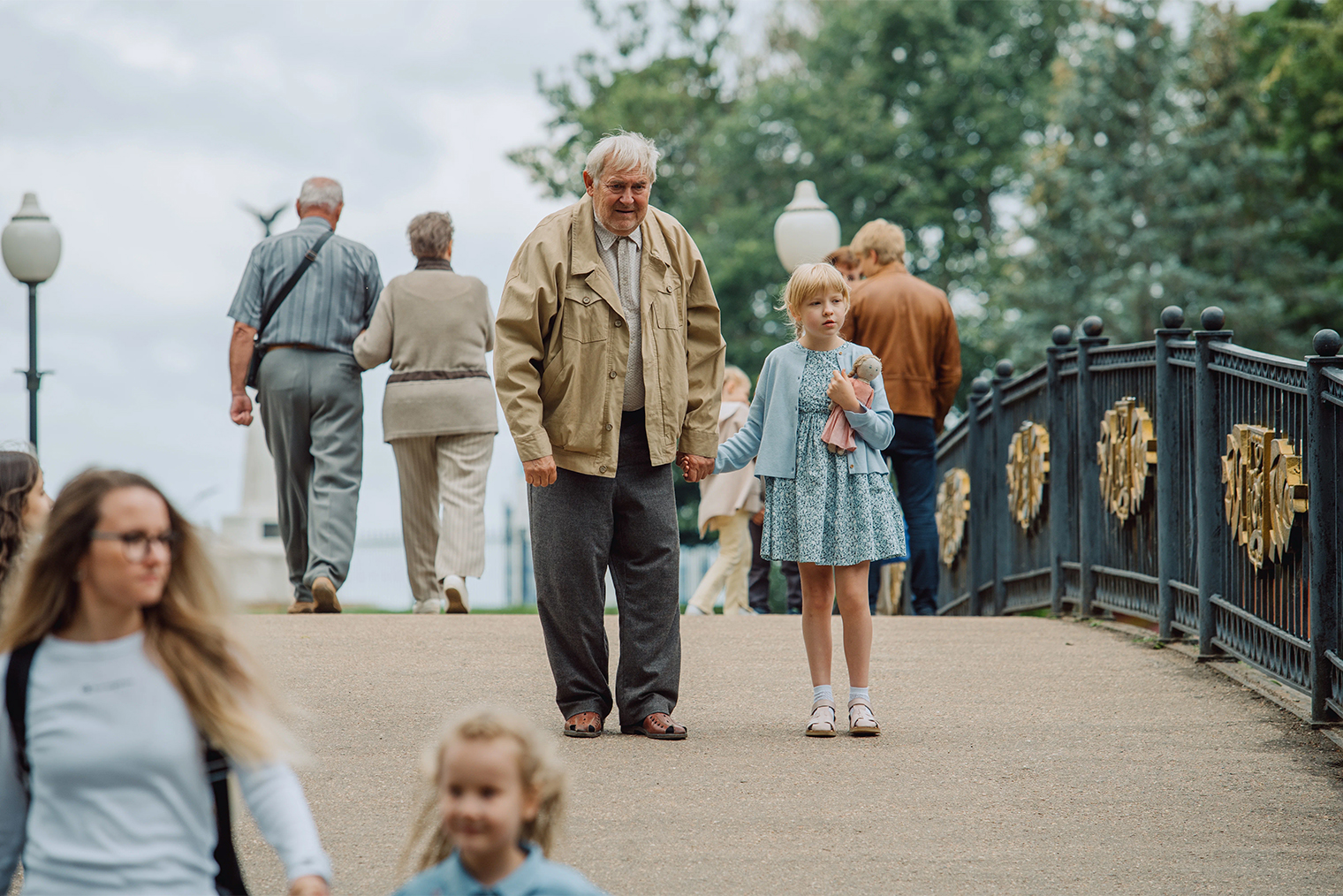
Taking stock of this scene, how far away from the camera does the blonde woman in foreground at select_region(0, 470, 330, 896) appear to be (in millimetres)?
2385

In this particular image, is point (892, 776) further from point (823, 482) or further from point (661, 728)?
point (823, 482)

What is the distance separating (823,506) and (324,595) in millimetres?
3937

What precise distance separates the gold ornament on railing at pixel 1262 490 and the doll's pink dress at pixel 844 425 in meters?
1.49

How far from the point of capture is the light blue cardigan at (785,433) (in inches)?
216

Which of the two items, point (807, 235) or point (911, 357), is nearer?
point (911, 357)

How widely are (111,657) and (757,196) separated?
32.6m

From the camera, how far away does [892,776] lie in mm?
4891

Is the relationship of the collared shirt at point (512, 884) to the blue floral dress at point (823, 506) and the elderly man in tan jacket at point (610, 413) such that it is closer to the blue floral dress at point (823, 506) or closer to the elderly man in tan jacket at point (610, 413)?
the elderly man in tan jacket at point (610, 413)

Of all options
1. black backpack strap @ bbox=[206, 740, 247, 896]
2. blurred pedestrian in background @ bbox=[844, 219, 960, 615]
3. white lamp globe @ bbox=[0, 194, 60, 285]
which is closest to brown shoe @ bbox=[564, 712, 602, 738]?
black backpack strap @ bbox=[206, 740, 247, 896]

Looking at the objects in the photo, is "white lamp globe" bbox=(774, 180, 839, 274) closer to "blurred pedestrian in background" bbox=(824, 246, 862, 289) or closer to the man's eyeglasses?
"blurred pedestrian in background" bbox=(824, 246, 862, 289)

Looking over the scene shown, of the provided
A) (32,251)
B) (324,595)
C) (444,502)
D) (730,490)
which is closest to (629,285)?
(444,502)

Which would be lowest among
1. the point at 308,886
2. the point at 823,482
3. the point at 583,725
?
the point at 583,725

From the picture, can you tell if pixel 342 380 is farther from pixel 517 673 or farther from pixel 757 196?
pixel 757 196

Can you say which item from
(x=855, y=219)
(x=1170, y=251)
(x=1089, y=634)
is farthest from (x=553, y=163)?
(x=1089, y=634)
